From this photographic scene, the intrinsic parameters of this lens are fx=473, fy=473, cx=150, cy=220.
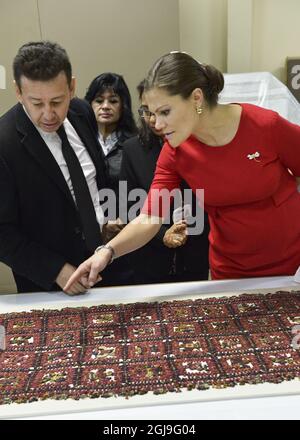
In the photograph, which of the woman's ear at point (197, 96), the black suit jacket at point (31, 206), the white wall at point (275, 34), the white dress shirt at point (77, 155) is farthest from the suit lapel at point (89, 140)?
the white wall at point (275, 34)

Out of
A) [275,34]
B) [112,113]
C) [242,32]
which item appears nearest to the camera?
[112,113]

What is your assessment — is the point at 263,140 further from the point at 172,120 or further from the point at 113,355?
the point at 113,355

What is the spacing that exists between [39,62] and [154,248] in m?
0.95

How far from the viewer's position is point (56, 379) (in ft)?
3.30

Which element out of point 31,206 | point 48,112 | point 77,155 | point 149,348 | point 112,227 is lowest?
point 112,227

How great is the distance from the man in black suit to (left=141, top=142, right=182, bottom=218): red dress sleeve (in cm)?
21

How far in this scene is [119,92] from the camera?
227 centimetres

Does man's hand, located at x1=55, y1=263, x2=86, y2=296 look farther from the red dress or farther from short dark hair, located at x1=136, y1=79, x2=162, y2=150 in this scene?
short dark hair, located at x1=136, y1=79, x2=162, y2=150

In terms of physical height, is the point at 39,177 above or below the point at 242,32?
below

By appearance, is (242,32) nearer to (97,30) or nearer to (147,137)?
(97,30)

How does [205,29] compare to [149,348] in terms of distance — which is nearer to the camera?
[149,348]

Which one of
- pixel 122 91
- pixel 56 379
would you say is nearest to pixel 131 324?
pixel 56 379

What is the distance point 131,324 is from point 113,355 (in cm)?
15

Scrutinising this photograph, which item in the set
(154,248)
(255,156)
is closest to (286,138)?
(255,156)
